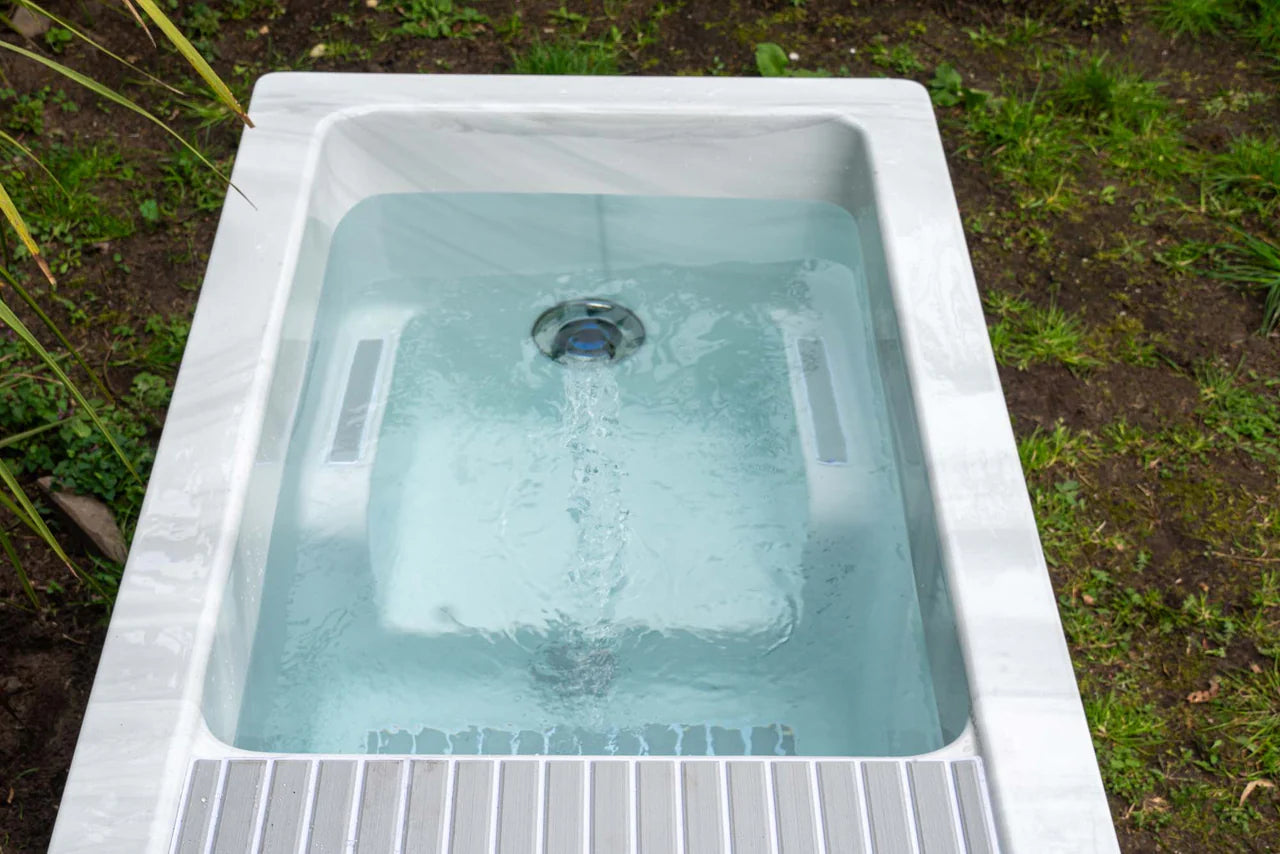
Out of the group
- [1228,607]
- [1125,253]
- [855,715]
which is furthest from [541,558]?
[1125,253]

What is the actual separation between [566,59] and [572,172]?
866 millimetres

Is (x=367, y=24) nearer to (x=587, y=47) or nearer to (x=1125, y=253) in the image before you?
(x=587, y=47)

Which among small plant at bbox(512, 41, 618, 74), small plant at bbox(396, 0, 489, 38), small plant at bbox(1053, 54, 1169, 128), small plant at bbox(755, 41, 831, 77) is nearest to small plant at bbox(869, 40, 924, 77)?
small plant at bbox(755, 41, 831, 77)

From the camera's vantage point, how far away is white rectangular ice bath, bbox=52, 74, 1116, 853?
41.9 inches

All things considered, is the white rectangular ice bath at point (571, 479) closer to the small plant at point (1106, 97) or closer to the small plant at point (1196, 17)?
the small plant at point (1106, 97)

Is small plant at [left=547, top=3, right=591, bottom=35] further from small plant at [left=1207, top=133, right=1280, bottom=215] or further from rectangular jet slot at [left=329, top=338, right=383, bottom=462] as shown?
small plant at [left=1207, top=133, right=1280, bottom=215]

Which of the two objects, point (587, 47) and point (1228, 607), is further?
point (587, 47)

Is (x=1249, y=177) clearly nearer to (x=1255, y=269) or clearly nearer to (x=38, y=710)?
(x=1255, y=269)

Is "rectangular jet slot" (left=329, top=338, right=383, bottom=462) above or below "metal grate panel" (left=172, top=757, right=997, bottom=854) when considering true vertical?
above

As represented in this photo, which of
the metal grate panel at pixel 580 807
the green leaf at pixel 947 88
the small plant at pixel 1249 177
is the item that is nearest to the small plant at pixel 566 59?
the green leaf at pixel 947 88

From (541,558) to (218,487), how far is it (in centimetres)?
51

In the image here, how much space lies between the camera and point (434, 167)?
69.7 inches

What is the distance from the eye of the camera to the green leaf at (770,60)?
2.59 metres

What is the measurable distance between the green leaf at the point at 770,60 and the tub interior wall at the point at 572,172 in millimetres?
902
